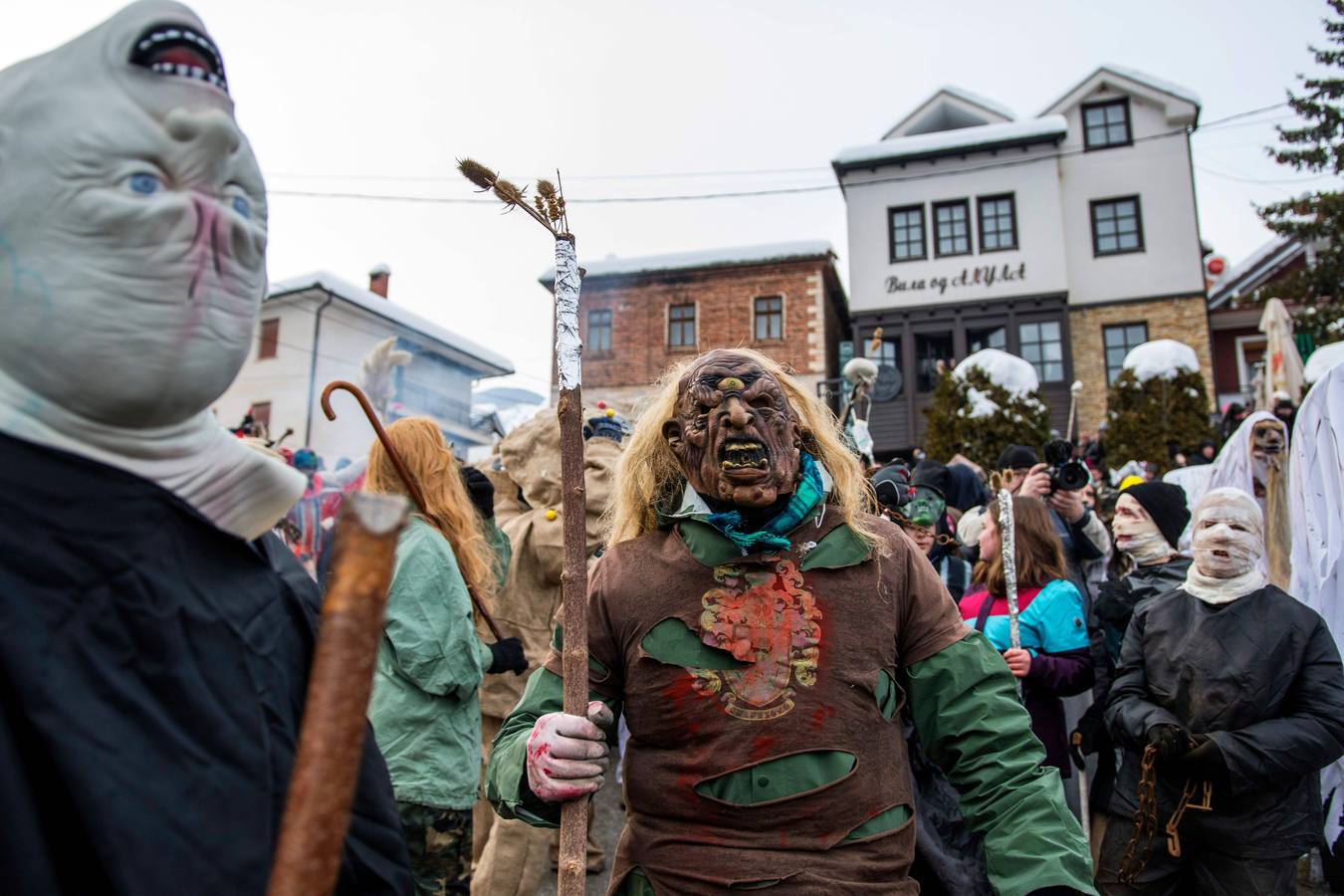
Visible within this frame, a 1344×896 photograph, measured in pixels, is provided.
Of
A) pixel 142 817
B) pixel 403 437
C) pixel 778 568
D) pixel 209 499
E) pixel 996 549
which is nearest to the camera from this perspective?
pixel 142 817

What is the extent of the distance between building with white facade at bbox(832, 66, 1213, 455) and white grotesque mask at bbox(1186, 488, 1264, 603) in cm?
2046

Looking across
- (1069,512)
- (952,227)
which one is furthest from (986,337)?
(1069,512)

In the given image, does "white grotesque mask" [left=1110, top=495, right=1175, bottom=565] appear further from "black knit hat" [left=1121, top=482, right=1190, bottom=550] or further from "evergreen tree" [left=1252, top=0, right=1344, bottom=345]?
"evergreen tree" [left=1252, top=0, right=1344, bottom=345]

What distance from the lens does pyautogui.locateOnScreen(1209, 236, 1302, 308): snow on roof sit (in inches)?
1107

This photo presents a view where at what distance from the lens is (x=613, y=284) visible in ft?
91.8

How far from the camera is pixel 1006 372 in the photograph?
662 inches

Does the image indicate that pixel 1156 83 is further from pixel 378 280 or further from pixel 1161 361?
pixel 378 280

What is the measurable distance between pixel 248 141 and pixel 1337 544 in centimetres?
548

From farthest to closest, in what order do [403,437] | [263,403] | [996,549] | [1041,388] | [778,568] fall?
[263,403], [1041,388], [996,549], [403,437], [778,568]

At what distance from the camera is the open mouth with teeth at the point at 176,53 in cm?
105

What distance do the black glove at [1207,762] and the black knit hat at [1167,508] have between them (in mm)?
1528

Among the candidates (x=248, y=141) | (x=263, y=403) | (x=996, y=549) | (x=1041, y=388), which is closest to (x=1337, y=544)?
(x=996, y=549)

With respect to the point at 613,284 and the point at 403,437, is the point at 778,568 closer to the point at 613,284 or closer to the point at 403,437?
the point at 403,437

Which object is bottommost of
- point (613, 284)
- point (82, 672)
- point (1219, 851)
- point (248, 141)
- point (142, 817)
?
point (1219, 851)
